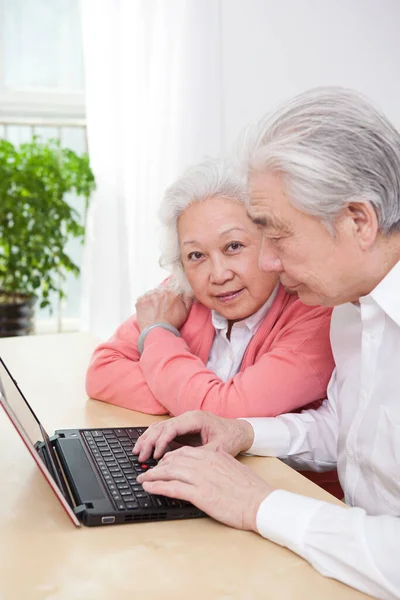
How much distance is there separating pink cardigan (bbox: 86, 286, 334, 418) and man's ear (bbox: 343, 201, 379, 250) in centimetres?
43

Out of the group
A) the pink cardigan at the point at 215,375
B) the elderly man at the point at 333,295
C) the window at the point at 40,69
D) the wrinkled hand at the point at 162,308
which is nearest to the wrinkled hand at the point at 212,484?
the elderly man at the point at 333,295

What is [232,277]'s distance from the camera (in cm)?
161

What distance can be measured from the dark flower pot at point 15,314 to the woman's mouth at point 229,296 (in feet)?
7.27

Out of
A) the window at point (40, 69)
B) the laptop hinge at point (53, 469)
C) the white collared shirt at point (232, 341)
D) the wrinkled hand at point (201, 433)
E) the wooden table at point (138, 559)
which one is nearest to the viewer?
the wooden table at point (138, 559)

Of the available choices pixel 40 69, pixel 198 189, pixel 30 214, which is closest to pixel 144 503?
pixel 198 189

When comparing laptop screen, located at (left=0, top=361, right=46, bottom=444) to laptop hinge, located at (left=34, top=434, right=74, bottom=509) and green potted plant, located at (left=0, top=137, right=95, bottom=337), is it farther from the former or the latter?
green potted plant, located at (left=0, top=137, right=95, bottom=337)

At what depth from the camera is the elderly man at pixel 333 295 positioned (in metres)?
0.95

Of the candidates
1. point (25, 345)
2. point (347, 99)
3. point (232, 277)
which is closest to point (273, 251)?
point (347, 99)

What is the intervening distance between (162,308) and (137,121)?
6.35ft

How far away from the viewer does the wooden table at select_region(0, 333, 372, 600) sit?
0.85 metres

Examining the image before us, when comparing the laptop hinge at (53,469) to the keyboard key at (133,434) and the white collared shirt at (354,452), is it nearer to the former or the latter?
the keyboard key at (133,434)

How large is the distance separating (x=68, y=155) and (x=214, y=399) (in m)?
2.58

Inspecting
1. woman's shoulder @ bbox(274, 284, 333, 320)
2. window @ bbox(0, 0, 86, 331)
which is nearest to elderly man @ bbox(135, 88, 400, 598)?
woman's shoulder @ bbox(274, 284, 333, 320)

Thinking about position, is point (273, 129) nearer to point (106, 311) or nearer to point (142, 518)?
point (142, 518)
